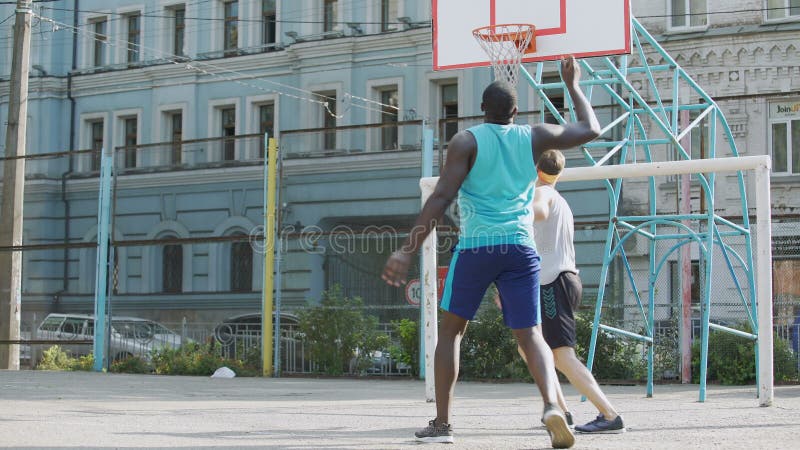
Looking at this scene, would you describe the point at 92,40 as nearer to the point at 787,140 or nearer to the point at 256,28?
the point at 256,28

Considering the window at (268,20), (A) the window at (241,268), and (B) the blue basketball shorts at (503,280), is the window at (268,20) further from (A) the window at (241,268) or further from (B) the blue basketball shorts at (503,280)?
(B) the blue basketball shorts at (503,280)

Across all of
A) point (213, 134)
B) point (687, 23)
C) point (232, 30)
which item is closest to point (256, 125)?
point (213, 134)

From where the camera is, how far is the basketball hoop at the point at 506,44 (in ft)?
36.8

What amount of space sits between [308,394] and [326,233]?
13.8 feet

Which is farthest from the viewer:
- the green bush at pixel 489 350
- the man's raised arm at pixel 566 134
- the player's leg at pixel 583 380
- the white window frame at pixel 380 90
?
the white window frame at pixel 380 90

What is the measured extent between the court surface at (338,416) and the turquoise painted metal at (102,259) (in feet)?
12.4

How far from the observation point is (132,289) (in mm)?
23688

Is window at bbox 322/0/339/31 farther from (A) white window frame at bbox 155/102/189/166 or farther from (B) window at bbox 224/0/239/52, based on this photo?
(A) white window frame at bbox 155/102/189/166

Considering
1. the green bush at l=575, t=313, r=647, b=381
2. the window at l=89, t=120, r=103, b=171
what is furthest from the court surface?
the window at l=89, t=120, r=103, b=171

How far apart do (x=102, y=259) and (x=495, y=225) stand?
12.5 meters

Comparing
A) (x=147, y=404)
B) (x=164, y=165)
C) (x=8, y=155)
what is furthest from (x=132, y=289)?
(x=147, y=404)

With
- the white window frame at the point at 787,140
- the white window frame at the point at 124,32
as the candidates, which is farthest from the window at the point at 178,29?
the white window frame at the point at 787,140

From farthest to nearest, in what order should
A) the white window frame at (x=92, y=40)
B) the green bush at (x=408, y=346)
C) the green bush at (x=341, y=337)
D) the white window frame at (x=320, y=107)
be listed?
the white window frame at (x=92, y=40), the white window frame at (x=320, y=107), the green bush at (x=341, y=337), the green bush at (x=408, y=346)

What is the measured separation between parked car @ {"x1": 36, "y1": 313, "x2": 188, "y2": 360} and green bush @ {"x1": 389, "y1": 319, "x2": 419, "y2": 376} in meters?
3.91
